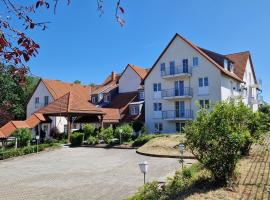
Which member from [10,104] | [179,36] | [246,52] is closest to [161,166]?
[10,104]

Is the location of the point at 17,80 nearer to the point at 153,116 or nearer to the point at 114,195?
the point at 114,195

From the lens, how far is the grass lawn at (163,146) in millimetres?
24492

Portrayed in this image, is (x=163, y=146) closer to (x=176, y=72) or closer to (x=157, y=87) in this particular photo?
(x=176, y=72)

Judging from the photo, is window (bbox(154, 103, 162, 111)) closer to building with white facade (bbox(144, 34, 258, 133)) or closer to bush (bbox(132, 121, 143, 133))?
building with white facade (bbox(144, 34, 258, 133))

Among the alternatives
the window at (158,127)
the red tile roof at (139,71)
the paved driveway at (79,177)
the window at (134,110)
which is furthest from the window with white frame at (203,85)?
the paved driveway at (79,177)

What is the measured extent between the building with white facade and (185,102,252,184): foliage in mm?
27889

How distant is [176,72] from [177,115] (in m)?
5.58

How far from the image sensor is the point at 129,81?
2004 inches

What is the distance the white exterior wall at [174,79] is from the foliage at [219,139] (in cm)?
2825

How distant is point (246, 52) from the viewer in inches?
1972

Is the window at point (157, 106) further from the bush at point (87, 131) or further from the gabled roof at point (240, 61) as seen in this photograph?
the gabled roof at point (240, 61)

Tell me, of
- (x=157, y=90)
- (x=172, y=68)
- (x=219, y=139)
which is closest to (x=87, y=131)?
(x=157, y=90)

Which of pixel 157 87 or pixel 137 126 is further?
pixel 157 87

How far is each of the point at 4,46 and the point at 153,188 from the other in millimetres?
7941
